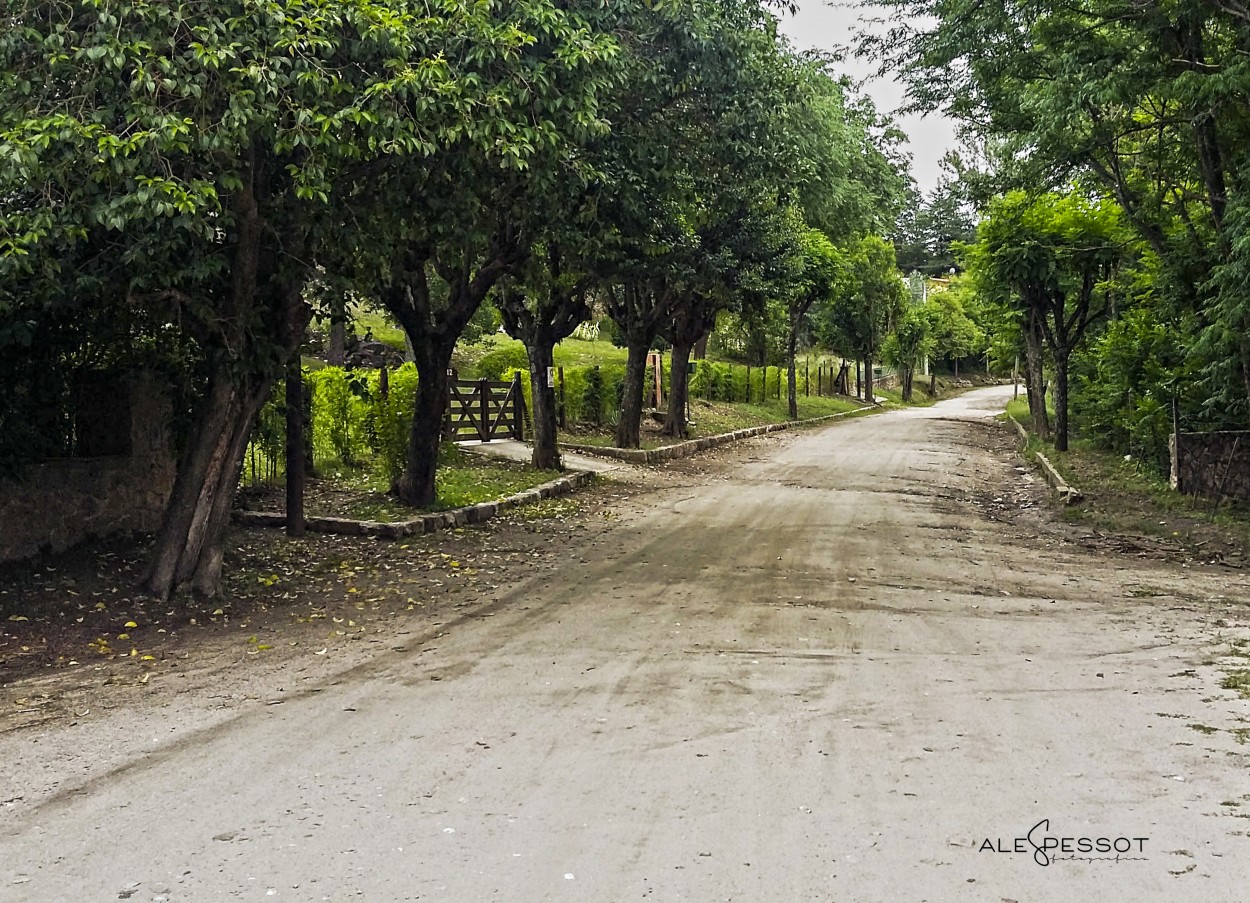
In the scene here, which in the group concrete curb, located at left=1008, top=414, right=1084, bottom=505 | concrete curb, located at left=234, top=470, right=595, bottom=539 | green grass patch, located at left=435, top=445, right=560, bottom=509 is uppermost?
green grass patch, located at left=435, top=445, right=560, bottom=509

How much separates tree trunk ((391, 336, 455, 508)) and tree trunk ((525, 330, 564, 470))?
4.89 meters

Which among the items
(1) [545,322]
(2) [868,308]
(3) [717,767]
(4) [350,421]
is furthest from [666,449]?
(2) [868,308]

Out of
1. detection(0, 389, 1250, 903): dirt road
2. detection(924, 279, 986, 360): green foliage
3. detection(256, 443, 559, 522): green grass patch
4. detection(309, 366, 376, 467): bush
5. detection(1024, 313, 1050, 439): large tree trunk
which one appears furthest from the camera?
detection(924, 279, 986, 360): green foliage

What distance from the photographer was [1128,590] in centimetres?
1022

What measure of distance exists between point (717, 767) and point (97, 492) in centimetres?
825

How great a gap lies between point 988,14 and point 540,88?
7.29 m

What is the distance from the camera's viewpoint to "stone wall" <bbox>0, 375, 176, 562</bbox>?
10102mm

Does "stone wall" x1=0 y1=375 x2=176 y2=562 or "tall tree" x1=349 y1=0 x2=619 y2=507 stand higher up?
"tall tree" x1=349 y1=0 x2=619 y2=507

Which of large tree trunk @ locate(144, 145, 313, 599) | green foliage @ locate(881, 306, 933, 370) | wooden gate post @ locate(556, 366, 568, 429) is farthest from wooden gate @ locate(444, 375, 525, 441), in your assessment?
green foliage @ locate(881, 306, 933, 370)

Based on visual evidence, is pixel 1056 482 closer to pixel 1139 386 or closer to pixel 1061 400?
pixel 1139 386

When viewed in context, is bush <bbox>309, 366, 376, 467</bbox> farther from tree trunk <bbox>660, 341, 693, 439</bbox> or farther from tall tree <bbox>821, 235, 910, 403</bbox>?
tall tree <bbox>821, 235, 910, 403</bbox>

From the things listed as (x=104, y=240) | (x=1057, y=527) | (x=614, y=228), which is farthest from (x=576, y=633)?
(x=1057, y=527)

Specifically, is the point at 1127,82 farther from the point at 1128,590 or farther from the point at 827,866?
the point at 827,866

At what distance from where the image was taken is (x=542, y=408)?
1995cm
